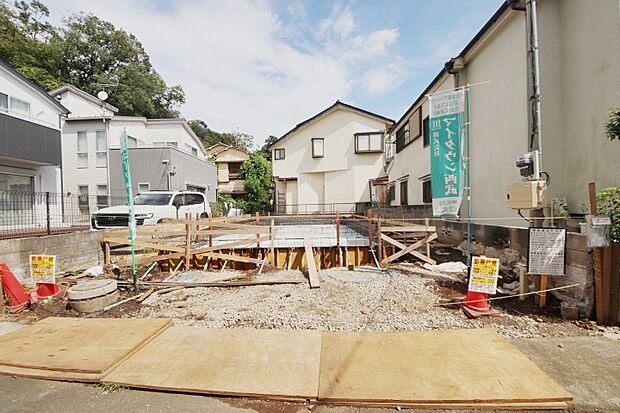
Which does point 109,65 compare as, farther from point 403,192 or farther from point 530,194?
point 530,194

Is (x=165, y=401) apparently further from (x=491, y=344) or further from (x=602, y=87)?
(x=602, y=87)

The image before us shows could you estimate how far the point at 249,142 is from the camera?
5178 centimetres

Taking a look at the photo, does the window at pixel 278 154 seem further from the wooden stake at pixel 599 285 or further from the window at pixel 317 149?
the wooden stake at pixel 599 285

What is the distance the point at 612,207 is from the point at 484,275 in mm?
1881

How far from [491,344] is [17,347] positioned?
5808 millimetres

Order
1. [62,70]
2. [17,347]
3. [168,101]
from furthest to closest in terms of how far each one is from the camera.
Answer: [168,101] → [62,70] → [17,347]

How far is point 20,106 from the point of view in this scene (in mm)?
12523

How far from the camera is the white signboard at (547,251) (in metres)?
4.24

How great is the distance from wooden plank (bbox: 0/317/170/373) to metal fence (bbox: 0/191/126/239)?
16.5 ft

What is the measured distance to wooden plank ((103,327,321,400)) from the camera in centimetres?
270

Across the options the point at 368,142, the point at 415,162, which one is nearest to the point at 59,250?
the point at 415,162

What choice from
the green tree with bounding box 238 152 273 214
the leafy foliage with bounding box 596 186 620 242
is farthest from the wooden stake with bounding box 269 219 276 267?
the green tree with bounding box 238 152 273 214

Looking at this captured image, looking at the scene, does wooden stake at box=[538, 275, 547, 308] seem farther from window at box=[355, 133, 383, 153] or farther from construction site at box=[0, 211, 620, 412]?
window at box=[355, 133, 383, 153]

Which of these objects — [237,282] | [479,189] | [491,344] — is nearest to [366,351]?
[491,344]
